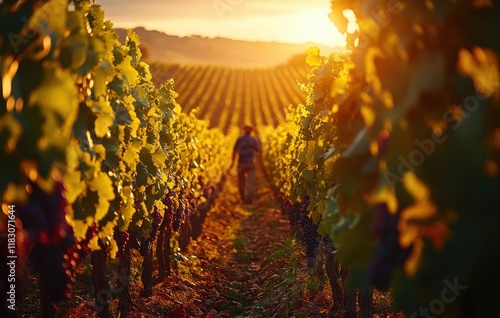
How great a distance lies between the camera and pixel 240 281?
375 inches

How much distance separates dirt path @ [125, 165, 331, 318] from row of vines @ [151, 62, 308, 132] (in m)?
30.4

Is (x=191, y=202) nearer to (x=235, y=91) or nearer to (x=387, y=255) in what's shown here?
(x=387, y=255)

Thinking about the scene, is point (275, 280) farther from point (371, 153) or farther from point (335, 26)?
point (371, 153)

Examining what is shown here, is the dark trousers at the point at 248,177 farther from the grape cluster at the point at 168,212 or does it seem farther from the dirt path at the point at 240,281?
the grape cluster at the point at 168,212

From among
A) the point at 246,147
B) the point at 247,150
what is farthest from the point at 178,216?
the point at 247,150

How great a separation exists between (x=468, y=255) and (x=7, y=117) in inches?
96.2

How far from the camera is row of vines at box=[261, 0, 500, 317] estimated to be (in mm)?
2359

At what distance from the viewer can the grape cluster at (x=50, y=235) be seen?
3.30 metres

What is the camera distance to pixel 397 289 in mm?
2732

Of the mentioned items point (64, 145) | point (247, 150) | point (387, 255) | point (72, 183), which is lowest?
point (387, 255)

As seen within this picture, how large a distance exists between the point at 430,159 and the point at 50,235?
7.19ft

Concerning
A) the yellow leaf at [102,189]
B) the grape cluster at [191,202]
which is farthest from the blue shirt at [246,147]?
the yellow leaf at [102,189]

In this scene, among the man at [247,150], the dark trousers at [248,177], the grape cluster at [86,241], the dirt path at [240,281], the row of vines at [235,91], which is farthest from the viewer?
the row of vines at [235,91]

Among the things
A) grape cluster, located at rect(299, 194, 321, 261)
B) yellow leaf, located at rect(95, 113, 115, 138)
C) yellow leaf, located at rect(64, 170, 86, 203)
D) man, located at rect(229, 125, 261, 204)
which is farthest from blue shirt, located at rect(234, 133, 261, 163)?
yellow leaf, located at rect(64, 170, 86, 203)
